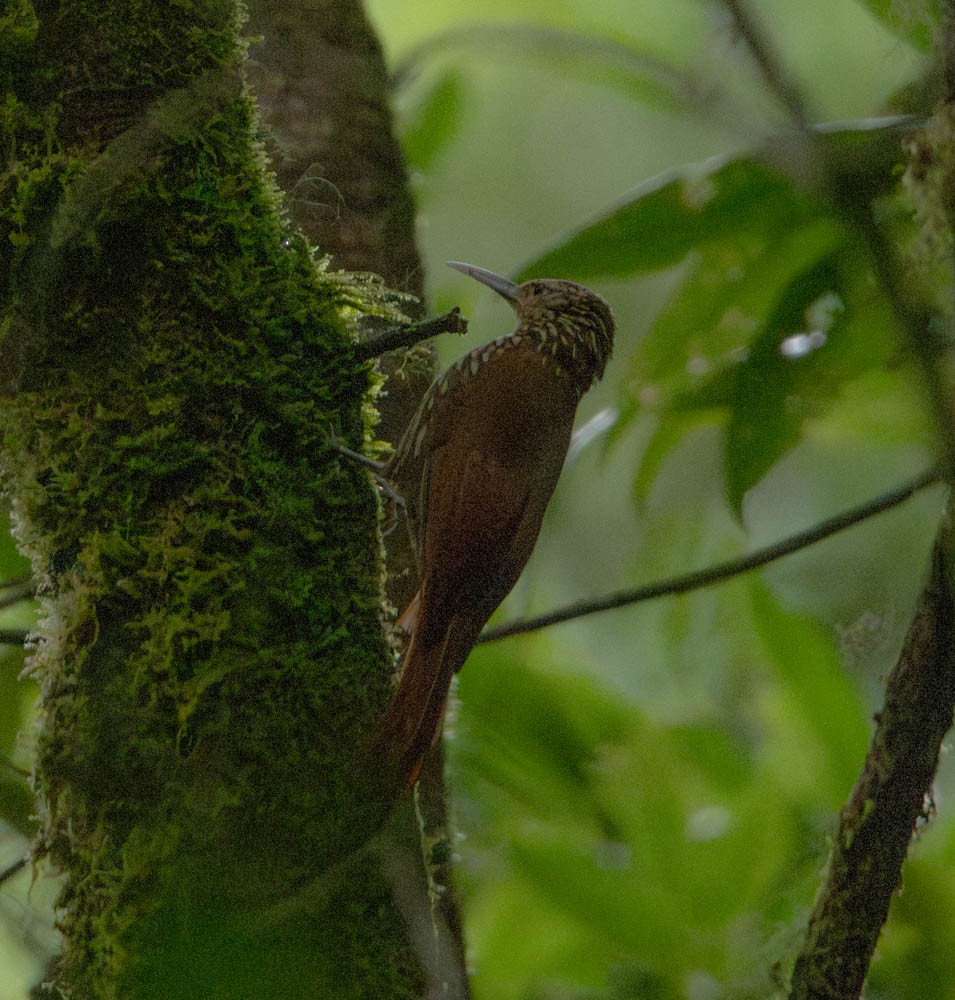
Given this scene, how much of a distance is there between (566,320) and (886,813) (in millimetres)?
1728

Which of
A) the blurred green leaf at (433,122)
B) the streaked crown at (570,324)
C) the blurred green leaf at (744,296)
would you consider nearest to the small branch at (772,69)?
the blurred green leaf at (744,296)

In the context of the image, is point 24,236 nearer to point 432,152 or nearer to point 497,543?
point 497,543

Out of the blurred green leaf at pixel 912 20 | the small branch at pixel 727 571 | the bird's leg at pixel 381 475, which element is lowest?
the small branch at pixel 727 571

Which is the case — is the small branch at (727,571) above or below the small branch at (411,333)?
below

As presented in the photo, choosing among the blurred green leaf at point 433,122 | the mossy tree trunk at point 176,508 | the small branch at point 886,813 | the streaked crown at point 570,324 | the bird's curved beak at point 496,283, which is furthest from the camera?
the blurred green leaf at point 433,122

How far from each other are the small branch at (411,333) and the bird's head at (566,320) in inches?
47.8

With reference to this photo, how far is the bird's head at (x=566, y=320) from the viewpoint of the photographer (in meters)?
3.01

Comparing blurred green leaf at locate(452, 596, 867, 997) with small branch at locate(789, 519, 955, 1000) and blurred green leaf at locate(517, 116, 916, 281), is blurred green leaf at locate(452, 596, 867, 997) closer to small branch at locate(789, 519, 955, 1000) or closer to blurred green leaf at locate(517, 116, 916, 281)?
small branch at locate(789, 519, 955, 1000)

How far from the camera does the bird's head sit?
9.87 feet

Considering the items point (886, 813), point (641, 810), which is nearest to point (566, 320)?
point (641, 810)

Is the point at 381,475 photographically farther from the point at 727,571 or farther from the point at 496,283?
the point at 496,283

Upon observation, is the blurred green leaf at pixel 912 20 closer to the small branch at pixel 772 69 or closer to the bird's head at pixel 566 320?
the bird's head at pixel 566 320

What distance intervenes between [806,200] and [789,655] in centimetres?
103

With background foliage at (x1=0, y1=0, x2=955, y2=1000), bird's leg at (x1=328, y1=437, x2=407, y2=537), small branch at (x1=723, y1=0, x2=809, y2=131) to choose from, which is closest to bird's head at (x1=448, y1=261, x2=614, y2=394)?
background foliage at (x1=0, y1=0, x2=955, y2=1000)
